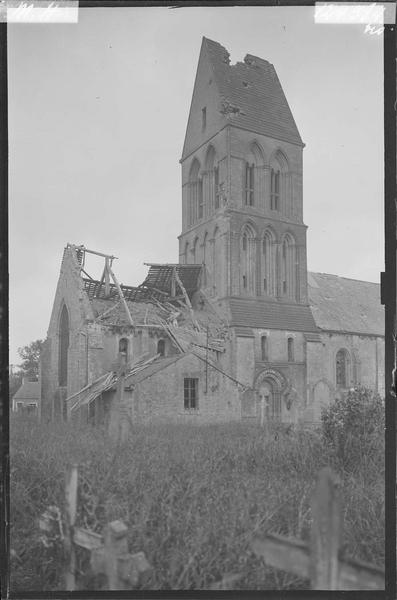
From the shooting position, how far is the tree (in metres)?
4.03

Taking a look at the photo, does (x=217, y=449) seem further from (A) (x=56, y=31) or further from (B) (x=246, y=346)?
(A) (x=56, y=31)

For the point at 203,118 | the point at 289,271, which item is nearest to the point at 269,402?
the point at 289,271

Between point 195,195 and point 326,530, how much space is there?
290 cm

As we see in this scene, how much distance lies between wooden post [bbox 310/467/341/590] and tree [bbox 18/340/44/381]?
2.37 meters

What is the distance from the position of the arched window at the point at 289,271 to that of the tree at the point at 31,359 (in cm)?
226

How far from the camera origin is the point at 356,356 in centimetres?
481

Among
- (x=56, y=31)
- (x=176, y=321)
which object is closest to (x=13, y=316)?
(x=176, y=321)

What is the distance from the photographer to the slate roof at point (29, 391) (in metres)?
4.01

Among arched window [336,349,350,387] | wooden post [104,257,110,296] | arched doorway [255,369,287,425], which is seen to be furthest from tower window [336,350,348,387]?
wooden post [104,257,110,296]

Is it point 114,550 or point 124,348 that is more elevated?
point 124,348

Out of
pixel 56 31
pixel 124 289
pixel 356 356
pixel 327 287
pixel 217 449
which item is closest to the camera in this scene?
pixel 56 31

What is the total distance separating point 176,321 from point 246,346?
68 cm

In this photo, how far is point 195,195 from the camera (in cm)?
460

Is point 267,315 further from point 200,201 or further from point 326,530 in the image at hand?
point 326,530
